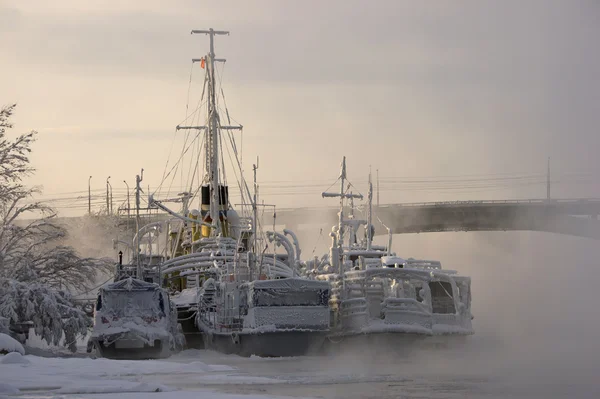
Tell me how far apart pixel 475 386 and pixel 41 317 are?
23.4 m

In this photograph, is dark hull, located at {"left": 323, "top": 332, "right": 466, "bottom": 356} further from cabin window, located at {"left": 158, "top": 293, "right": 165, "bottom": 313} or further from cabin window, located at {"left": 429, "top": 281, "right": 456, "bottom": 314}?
cabin window, located at {"left": 158, "top": 293, "right": 165, "bottom": 313}

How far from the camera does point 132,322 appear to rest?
48.9m

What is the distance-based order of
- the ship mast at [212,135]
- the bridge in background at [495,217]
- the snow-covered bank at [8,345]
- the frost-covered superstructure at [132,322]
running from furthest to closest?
1. the bridge in background at [495,217]
2. the ship mast at [212,135]
3. the frost-covered superstructure at [132,322]
4. the snow-covered bank at [8,345]

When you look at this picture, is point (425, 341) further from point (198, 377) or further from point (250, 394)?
point (250, 394)

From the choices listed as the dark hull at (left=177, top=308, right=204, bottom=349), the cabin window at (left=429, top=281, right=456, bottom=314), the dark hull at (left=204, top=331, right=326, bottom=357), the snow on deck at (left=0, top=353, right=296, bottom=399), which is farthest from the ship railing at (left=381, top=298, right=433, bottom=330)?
the snow on deck at (left=0, top=353, right=296, bottom=399)

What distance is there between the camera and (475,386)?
104 ft

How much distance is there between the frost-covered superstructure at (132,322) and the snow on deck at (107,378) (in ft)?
31.7

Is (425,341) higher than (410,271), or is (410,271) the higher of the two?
(410,271)

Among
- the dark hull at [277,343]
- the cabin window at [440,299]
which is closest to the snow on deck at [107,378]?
the dark hull at [277,343]

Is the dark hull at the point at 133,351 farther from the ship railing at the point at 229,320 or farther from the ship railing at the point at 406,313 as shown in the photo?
the ship railing at the point at 406,313

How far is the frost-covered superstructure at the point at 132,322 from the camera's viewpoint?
1900 inches

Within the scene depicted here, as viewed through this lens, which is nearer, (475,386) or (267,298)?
(475,386)

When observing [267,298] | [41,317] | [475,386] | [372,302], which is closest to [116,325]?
[41,317]

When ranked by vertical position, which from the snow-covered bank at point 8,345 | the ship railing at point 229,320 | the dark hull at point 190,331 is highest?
the snow-covered bank at point 8,345
